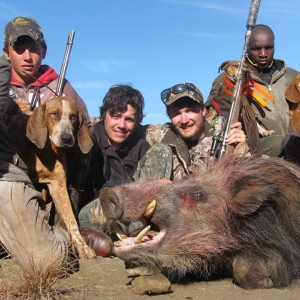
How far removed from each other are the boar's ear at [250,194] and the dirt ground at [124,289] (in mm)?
572

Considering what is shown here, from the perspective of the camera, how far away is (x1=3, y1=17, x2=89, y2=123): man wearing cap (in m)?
6.43

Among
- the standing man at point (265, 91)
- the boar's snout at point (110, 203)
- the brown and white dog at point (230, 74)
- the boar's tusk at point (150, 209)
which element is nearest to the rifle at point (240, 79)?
Result: the brown and white dog at point (230, 74)

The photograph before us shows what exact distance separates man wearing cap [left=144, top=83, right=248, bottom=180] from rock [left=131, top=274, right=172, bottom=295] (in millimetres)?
2305

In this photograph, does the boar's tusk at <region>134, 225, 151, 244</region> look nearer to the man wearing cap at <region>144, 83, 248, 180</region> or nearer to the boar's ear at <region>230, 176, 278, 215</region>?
the boar's ear at <region>230, 176, 278, 215</region>

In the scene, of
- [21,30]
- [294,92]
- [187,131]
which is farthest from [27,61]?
[294,92]

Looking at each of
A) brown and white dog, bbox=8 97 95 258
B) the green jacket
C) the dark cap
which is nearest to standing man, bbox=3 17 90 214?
the dark cap

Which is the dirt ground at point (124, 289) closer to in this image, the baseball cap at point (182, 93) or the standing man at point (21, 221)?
the standing man at point (21, 221)

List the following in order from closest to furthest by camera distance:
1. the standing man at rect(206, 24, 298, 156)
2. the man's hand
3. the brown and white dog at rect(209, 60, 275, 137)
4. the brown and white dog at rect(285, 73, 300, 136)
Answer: the brown and white dog at rect(285, 73, 300, 136) → the man's hand → the brown and white dog at rect(209, 60, 275, 137) → the standing man at rect(206, 24, 298, 156)

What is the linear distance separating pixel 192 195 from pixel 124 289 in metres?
0.83

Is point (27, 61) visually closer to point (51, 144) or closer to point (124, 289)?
point (51, 144)

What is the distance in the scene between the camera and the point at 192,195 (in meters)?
4.21

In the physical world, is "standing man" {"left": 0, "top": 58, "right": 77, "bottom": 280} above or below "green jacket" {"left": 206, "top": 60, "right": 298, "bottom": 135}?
below

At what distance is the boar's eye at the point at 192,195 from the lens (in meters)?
4.18

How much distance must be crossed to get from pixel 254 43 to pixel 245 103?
5.04 feet
